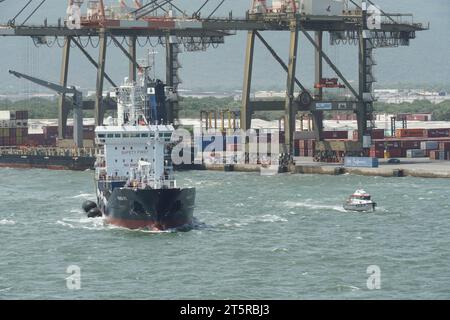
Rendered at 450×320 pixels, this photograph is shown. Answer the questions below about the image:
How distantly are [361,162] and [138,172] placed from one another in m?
47.2

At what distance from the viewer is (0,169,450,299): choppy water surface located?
53125 millimetres

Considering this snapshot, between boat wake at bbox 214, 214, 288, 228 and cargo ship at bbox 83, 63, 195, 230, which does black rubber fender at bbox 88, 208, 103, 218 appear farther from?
boat wake at bbox 214, 214, 288, 228

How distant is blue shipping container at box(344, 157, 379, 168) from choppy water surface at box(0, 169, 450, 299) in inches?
863

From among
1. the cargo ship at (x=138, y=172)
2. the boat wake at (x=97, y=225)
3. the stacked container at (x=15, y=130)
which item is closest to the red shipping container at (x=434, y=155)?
the stacked container at (x=15, y=130)

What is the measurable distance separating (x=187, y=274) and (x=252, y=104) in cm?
7180

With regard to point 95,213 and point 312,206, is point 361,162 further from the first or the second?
point 95,213

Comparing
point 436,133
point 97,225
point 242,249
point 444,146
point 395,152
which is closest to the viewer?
point 242,249

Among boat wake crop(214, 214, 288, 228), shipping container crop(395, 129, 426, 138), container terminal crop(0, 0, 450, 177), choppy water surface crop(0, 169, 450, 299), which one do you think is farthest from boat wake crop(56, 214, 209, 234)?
shipping container crop(395, 129, 426, 138)

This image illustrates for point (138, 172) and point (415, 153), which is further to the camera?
point (415, 153)

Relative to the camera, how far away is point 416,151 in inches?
5236

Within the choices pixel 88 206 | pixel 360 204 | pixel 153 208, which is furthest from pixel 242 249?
pixel 360 204

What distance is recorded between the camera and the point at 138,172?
7481 centimetres
